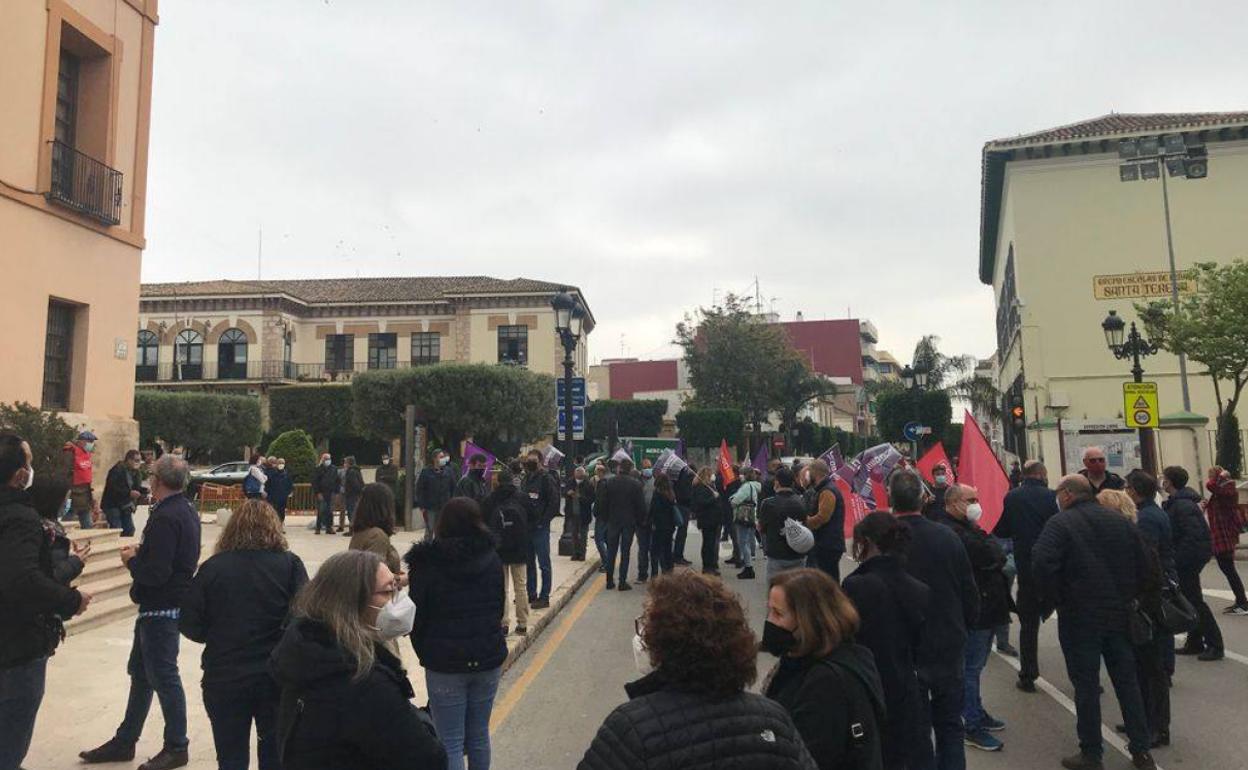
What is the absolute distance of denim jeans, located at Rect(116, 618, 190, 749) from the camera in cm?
474

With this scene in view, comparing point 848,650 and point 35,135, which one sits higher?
point 35,135

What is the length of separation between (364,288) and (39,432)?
45.3 metres

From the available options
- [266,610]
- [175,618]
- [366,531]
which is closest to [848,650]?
[266,610]

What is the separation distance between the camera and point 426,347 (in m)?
51.2

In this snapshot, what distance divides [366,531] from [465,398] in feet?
114

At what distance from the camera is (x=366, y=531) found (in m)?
4.76

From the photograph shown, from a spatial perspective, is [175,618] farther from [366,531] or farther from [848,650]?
[848,650]

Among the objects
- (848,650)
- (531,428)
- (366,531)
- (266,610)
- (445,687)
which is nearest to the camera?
(848,650)

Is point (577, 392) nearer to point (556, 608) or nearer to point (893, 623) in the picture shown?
point (556, 608)

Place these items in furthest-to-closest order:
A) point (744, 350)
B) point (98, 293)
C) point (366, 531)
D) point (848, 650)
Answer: point (744, 350)
point (98, 293)
point (366, 531)
point (848, 650)

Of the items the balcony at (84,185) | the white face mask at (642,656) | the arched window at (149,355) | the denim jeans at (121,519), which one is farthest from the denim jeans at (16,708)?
the arched window at (149,355)

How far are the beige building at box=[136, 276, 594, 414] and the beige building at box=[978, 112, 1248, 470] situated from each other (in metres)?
26.4

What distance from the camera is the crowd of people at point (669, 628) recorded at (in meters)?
2.27

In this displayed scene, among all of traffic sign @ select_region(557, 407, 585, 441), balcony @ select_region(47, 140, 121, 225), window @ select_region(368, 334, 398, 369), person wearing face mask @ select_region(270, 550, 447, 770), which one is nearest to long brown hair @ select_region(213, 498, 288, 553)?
person wearing face mask @ select_region(270, 550, 447, 770)
